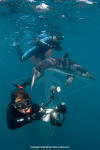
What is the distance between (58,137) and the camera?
79.3 feet

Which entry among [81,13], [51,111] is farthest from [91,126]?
[51,111]

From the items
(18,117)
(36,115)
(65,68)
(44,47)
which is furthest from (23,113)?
(44,47)

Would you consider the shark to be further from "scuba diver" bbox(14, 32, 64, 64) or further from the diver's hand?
the diver's hand

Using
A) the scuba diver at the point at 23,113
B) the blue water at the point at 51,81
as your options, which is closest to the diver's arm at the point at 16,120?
the scuba diver at the point at 23,113

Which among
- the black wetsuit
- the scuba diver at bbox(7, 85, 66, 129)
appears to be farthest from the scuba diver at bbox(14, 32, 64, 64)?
the black wetsuit

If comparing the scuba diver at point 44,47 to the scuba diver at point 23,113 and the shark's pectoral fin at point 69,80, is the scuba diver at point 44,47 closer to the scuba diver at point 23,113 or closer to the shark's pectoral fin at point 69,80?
the shark's pectoral fin at point 69,80

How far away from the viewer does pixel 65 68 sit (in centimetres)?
1293

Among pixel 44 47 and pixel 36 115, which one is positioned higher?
pixel 36 115

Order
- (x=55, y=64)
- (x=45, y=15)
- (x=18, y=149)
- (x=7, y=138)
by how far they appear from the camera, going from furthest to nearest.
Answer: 1. (x=7, y=138)
2. (x=18, y=149)
3. (x=45, y=15)
4. (x=55, y=64)

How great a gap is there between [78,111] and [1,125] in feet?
41.8

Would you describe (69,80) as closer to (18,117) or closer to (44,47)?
(44,47)

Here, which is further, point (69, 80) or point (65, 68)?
point (65, 68)

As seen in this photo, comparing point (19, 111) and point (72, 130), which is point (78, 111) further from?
point (19, 111)

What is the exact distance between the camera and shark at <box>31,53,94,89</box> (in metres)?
12.5
